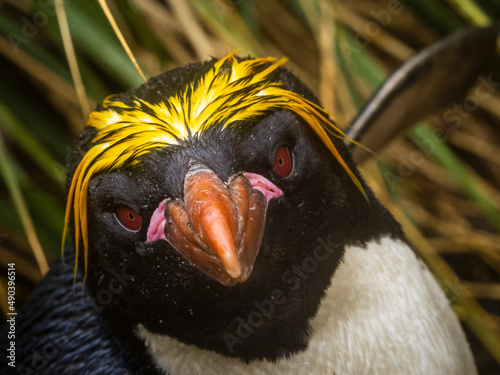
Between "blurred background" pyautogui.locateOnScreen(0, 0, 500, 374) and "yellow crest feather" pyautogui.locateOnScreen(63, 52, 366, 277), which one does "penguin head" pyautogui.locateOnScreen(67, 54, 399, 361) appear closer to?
"yellow crest feather" pyautogui.locateOnScreen(63, 52, 366, 277)

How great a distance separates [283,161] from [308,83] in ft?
4.96

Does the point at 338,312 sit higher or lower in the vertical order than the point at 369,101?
lower

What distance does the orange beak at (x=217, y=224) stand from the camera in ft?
2.87

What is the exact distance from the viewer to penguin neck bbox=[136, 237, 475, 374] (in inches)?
43.1

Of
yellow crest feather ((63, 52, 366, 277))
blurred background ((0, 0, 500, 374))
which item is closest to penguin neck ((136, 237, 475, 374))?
yellow crest feather ((63, 52, 366, 277))

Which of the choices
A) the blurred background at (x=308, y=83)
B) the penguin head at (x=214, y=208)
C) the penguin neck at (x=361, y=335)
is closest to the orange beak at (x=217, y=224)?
the penguin head at (x=214, y=208)

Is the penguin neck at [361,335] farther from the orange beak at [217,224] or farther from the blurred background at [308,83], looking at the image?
the blurred background at [308,83]

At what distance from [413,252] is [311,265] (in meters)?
0.36

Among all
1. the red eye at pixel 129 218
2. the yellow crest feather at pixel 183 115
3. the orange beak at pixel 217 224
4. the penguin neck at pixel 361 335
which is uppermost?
the yellow crest feather at pixel 183 115

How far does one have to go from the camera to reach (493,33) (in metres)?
1.79

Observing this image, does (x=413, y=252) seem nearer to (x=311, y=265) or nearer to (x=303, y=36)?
(x=311, y=265)

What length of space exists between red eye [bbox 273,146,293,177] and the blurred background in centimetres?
74

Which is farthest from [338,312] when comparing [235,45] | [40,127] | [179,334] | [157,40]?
[40,127]

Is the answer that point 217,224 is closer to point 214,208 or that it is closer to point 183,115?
point 214,208
